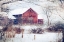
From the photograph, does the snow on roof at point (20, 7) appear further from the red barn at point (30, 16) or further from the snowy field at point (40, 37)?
the snowy field at point (40, 37)

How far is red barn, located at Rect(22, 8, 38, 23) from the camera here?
1.74m

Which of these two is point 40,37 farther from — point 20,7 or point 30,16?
point 20,7

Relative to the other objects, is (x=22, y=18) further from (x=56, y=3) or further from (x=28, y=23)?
(x=56, y=3)

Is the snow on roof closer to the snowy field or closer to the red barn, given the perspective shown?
the red barn

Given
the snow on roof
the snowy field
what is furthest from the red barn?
the snowy field

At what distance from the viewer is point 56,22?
1.74 m

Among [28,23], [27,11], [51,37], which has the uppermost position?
[27,11]

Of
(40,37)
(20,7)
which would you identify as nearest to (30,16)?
(20,7)

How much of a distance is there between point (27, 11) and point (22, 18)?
3.8 inches

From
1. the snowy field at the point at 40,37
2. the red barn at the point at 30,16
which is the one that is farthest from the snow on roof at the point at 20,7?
the snowy field at the point at 40,37

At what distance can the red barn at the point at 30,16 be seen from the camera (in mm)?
1736

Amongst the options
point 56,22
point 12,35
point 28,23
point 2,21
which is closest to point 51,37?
point 56,22

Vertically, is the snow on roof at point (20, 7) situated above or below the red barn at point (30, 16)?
above

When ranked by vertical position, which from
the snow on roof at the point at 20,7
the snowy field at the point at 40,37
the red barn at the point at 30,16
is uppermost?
the snow on roof at the point at 20,7
